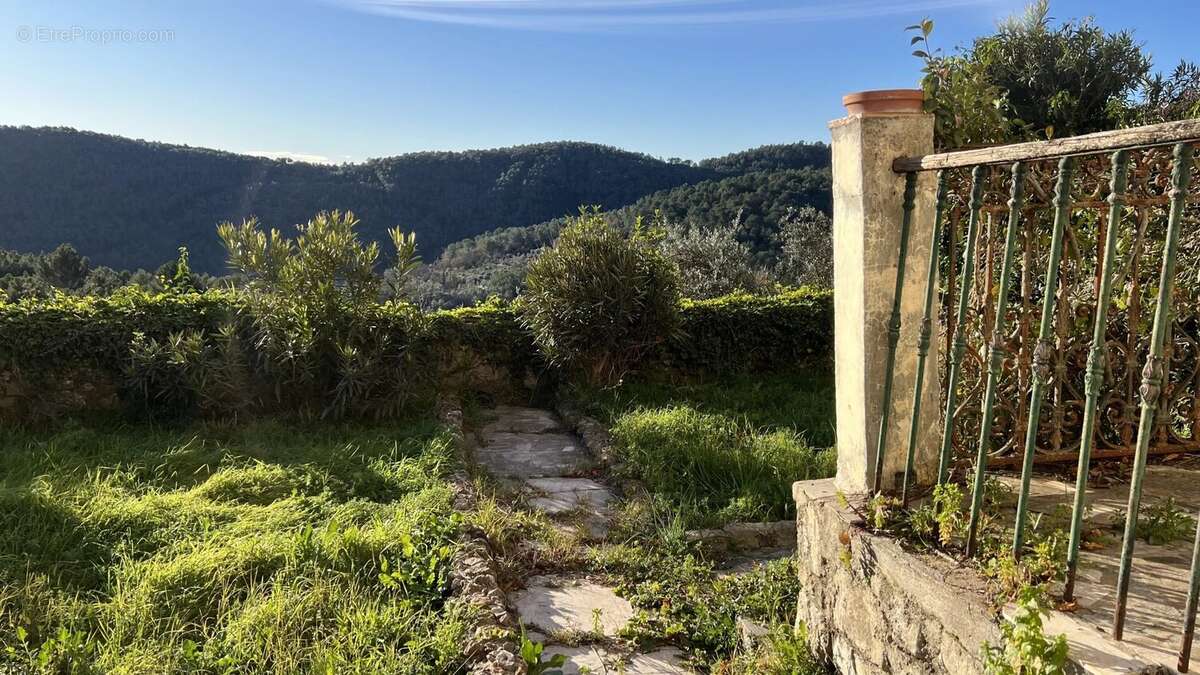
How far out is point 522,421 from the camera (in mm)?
7160

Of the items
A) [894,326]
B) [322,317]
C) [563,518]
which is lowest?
[563,518]

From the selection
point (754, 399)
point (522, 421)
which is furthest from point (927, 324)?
point (522, 421)

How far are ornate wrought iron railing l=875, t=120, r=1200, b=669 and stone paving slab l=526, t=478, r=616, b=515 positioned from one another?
98.2 inches

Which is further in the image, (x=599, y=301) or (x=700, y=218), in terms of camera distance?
(x=700, y=218)

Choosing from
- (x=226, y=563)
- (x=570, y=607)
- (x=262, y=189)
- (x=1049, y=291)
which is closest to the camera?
(x=1049, y=291)

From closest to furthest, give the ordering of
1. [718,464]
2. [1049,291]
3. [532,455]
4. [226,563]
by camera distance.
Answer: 1. [1049,291]
2. [226,563]
3. [718,464]
4. [532,455]

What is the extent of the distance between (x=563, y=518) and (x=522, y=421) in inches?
111

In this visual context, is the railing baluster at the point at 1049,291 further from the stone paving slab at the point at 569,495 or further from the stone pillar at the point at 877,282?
the stone paving slab at the point at 569,495

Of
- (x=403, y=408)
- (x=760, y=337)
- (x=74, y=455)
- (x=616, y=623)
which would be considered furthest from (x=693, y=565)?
(x=760, y=337)

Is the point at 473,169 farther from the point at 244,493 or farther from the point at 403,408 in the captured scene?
the point at 244,493

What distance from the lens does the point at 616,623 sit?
3.13 m

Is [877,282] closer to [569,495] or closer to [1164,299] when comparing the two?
[1164,299]

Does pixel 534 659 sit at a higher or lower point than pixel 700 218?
lower

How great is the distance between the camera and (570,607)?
10.7 feet
